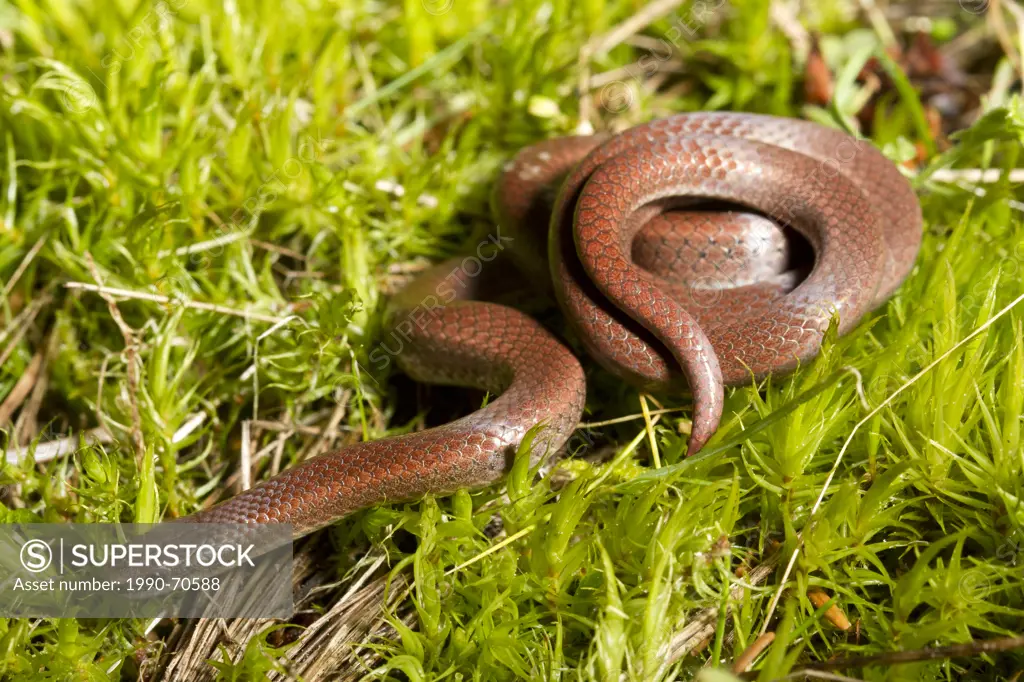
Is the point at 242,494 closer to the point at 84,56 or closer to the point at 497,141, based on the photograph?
the point at 497,141

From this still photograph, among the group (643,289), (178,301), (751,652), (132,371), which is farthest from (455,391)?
(751,652)

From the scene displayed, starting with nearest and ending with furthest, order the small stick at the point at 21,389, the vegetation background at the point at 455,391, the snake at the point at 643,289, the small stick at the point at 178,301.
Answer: the vegetation background at the point at 455,391, the snake at the point at 643,289, the small stick at the point at 178,301, the small stick at the point at 21,389

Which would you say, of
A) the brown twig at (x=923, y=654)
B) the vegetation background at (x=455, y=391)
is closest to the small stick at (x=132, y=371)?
the vegetation background at (x=455, y=391)

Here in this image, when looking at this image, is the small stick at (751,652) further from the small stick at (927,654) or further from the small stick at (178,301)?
the small stick at (178,301)


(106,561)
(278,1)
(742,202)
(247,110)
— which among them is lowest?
(106,561)

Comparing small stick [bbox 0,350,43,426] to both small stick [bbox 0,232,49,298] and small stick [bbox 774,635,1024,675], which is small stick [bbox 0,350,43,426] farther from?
small stick [bbox 774,635,1024,675]

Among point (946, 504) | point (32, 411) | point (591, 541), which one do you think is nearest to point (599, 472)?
point (591, 541)

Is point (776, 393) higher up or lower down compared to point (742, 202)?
lower down
